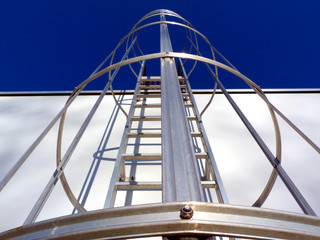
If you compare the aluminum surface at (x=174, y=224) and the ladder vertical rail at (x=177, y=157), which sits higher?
the ladder vertical rail at (x=177, y=157)

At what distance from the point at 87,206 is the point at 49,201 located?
0.44 m

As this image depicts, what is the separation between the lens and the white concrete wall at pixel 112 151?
2.38 meters

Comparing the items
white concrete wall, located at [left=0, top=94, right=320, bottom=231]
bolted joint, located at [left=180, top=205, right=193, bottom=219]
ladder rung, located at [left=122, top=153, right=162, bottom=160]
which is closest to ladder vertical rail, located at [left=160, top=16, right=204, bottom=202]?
bolted joint, located at [left=180, top=205, right=193, bottom=219]

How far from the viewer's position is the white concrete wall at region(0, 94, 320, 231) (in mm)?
2375

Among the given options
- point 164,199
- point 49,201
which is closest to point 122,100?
point 49,201

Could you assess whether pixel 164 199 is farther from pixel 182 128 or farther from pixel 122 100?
pixel 122 100

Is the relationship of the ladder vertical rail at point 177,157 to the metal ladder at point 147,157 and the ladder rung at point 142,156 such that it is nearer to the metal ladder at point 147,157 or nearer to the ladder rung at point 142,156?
the metal ladder at point 147,157

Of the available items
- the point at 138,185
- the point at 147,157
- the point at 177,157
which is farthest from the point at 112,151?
the point at 177,157

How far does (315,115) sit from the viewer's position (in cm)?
366

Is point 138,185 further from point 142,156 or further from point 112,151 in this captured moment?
point 112,151

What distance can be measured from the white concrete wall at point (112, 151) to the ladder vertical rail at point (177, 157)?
4.59 ft

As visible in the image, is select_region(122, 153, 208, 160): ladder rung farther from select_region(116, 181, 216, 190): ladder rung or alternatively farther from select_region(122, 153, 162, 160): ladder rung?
select_region(116, 181, 216, 190): ladder rung

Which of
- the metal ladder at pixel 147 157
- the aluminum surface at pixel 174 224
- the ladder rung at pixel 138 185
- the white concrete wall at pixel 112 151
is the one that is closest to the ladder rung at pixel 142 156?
the metal ladder at pixel 147 157

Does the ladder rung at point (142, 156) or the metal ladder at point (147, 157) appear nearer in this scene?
the metal ladder at point (147, 157)
